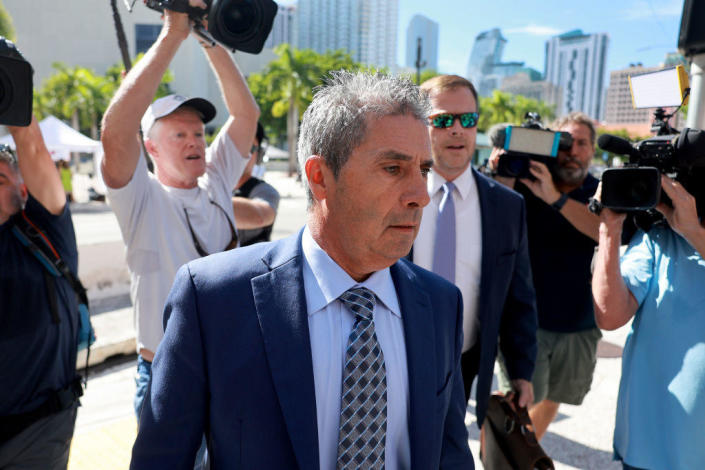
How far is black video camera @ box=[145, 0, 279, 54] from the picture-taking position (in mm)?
2305

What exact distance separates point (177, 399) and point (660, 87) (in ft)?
7.60

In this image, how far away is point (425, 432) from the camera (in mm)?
1447

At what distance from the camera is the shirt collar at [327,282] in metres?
1.43

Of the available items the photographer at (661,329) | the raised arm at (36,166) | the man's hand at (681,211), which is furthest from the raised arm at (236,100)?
the man's hand at (681,211)

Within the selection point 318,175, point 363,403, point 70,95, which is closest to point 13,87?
point 318,175

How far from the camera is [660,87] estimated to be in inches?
91.3

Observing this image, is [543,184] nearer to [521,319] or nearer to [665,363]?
[521,319]

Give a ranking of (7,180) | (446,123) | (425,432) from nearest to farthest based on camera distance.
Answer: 1. (425,432)
2. (7,180)
3. (446,123)

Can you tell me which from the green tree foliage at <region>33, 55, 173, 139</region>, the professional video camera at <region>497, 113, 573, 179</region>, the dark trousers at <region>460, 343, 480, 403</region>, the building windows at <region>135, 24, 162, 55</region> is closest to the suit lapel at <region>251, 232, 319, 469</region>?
the dark trousers at <region>460, 343, 480, 403</region>

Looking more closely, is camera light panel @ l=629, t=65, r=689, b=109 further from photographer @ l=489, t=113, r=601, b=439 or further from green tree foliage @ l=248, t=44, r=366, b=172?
green tree foliage @ l=248, t=44, r=366, b=172

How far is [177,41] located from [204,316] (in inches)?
60.1

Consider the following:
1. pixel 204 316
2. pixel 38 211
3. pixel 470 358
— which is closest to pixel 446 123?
pixel 470 358

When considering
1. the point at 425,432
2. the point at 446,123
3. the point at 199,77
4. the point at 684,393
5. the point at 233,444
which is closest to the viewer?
the point at 233,444

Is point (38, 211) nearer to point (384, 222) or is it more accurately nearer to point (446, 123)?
point (384, 222)
